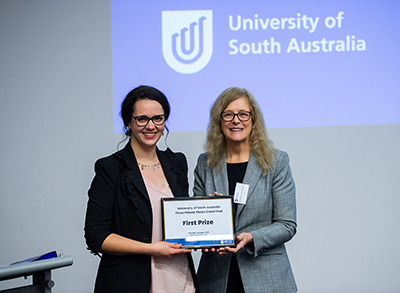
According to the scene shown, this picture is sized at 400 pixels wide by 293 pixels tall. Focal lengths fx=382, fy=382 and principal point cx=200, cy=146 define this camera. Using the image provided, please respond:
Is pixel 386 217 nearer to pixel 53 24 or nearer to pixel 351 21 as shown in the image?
pixel 351 21

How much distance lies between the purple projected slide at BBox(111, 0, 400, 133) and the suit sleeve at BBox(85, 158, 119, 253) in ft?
7.08

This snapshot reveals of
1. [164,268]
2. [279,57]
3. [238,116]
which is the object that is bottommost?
[164,268]

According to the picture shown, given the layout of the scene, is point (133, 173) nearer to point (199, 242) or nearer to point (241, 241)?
point (199, 242)

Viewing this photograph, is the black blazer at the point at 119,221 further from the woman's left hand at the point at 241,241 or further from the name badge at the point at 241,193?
the name badge at the point at 241,193

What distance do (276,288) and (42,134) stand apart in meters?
3.03

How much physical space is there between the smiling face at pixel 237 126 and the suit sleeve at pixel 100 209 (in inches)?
24.1

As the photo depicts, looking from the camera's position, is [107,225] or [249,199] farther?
[249,199]

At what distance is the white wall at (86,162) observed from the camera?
3.84 m

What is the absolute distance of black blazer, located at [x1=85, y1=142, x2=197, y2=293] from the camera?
5.16ft

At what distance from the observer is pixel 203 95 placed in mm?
3707

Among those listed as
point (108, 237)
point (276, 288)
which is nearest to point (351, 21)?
point (276, 288)

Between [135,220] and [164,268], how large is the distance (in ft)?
0.80

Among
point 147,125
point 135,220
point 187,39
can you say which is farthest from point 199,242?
point 187,39

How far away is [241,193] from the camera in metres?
1.81
